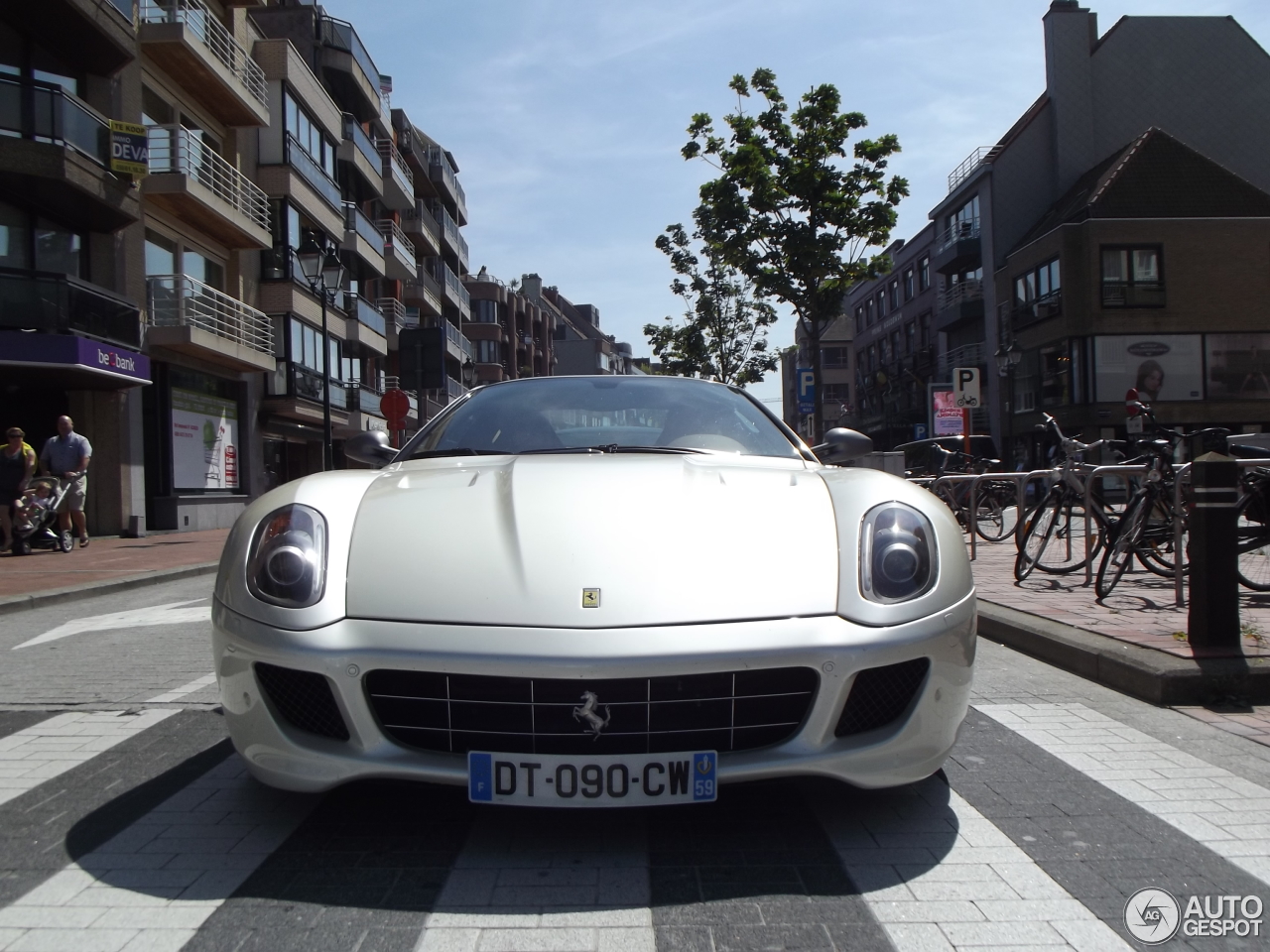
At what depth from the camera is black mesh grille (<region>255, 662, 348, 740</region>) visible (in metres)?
2.50

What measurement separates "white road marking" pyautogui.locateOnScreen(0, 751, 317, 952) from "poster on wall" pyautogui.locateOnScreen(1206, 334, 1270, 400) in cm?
3729

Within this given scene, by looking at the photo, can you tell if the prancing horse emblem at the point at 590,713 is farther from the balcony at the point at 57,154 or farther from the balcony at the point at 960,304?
the balcony at the point at 960,304

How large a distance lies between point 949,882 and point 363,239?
35.0m

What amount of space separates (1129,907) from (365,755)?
1.71 meters

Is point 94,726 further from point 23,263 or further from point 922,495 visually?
point 23,263

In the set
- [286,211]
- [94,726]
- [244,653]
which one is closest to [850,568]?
[244,653]

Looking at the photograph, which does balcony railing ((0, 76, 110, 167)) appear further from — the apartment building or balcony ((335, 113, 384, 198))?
the apartment building

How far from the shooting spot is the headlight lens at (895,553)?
265 centimetres

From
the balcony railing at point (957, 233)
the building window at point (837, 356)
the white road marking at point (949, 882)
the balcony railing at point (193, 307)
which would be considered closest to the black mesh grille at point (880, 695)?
the white road marking at point (949, 882)

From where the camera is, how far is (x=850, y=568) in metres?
2.67

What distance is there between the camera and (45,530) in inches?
572

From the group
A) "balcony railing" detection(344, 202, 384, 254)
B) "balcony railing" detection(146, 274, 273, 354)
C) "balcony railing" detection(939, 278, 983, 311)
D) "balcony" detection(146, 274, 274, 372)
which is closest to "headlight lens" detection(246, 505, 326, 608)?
"balcony" detection(146, 274, 274, 372)

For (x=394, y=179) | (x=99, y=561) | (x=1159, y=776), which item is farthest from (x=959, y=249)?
(x=1159, y=776)

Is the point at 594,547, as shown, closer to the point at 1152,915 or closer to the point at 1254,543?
the point at 1152,915
